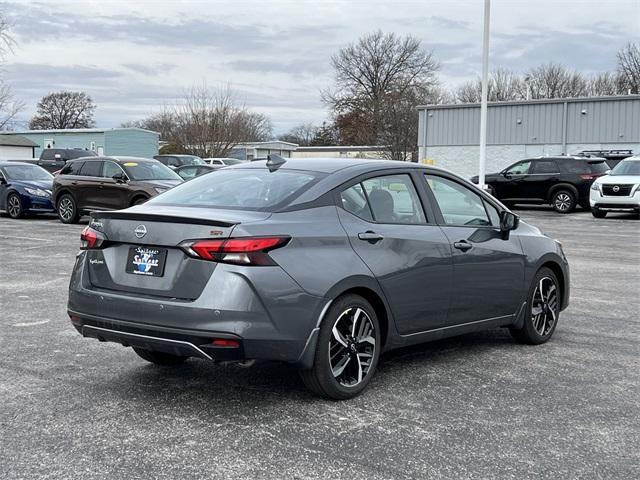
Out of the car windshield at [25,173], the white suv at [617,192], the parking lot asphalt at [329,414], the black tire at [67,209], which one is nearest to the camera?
the parking lot asphalt at [329,414]

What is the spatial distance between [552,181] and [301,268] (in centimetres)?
2257

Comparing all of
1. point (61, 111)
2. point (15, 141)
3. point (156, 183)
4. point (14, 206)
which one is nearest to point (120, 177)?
point (156, 183)

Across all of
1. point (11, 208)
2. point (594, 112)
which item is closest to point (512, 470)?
point (11, 208)

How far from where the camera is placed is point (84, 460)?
394 cm

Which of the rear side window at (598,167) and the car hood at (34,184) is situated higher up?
the rear side window at (598,167)

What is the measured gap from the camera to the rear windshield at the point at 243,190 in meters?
5.12

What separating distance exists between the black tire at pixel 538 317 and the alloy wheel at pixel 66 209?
589 inches

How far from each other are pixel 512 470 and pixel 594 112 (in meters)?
37.2

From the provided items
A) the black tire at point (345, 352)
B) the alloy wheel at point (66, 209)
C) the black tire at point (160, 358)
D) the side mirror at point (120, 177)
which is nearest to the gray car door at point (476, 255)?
the black tire at point (345, 352)

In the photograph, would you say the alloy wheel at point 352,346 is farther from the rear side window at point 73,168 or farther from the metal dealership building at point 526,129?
the metal dealership building at point 526,129

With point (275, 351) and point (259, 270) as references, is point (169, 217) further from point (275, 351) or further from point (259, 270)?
point (275, 351)

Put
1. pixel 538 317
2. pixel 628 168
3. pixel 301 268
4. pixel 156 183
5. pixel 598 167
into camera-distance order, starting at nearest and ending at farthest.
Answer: pixel 301 268, pixel 538 317, pixel 156 183, pixel 628 168, pixel 598 167

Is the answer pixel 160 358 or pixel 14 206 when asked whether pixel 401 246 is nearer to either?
pixel 160 358

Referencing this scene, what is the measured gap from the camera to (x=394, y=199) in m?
5.60
